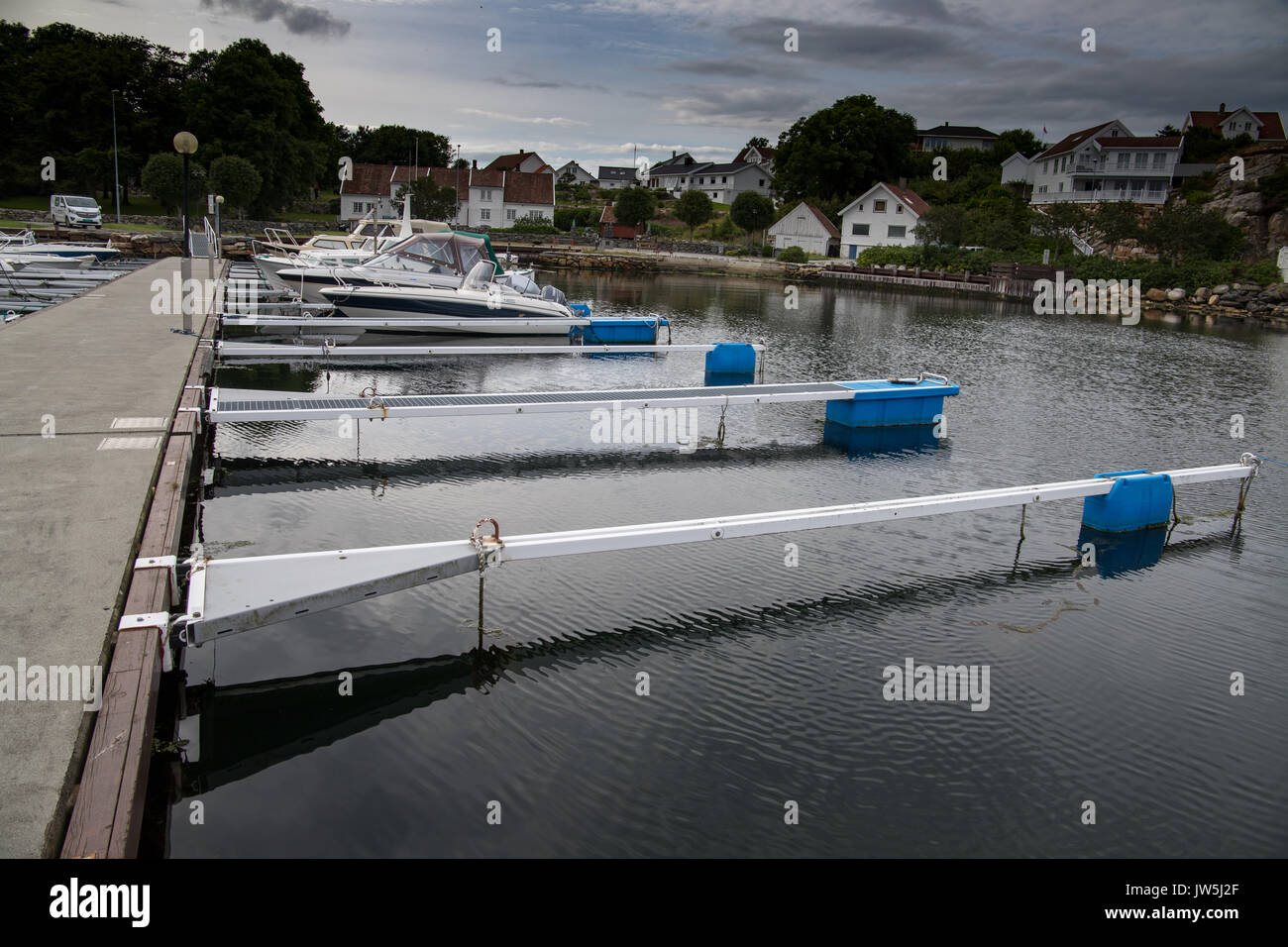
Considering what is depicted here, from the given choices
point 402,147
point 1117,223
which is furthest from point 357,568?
point 402,147

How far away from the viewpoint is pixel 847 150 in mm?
79812

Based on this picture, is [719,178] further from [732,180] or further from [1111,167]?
[1111,167]

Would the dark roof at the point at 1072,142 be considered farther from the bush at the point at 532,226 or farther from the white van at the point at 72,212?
the white van at the point at 72,212

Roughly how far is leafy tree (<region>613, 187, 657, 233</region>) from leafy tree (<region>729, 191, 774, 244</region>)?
7.50 m

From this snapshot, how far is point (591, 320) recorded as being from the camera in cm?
2202

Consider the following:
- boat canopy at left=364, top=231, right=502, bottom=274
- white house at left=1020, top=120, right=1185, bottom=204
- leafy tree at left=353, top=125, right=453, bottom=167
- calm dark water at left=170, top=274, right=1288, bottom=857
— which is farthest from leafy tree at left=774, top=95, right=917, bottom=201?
calm dark water at left=170, top=274, right=1288, bottom=857

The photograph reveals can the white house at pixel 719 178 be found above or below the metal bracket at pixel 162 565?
above

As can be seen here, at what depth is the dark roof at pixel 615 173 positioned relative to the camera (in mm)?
134750

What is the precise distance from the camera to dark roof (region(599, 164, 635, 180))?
13475 cm

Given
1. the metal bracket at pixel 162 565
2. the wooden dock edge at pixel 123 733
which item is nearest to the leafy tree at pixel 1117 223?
the wooden dock edge at pixel 123 733

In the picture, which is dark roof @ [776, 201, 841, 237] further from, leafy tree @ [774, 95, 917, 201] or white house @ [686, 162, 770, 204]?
white house @ [686, 162, 770, 204]

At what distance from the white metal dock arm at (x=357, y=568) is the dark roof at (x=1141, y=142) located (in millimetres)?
82458
